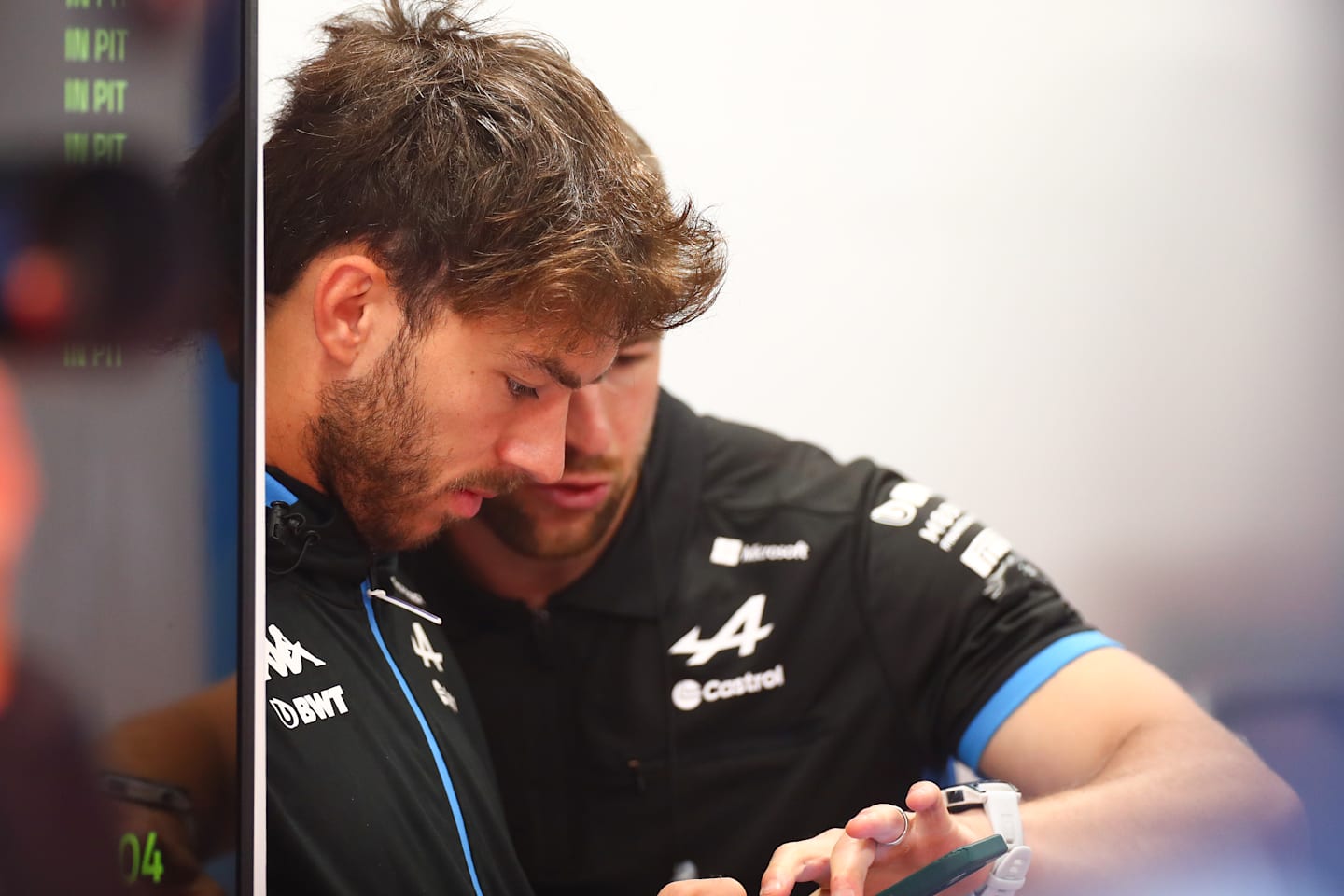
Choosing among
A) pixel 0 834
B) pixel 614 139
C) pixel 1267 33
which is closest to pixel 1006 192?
pixel 1267 33

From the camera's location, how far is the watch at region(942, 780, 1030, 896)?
0.86 m

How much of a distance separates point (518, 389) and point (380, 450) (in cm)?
12

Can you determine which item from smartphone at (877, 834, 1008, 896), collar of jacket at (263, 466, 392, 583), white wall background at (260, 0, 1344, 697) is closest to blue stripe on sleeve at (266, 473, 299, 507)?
collar of jacket at (263, 466, 392, 583)

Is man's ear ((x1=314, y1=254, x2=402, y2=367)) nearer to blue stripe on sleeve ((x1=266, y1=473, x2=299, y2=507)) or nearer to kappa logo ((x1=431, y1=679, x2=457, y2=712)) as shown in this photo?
blue stripe on sleeve ((x1=266, y1=473, x2=299, y2=507))

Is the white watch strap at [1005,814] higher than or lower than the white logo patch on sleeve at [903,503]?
lower

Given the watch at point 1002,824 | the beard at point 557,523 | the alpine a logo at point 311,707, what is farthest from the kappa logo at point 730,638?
the alpine a logo at point 311,707

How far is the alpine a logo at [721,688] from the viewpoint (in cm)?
104

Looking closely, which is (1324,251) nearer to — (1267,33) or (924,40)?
(1267,33)

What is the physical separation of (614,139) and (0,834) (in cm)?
65

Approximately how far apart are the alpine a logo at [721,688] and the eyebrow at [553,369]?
33cm

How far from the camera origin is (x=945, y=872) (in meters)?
0.79

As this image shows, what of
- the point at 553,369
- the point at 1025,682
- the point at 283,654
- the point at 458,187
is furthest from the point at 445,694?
the point at 1025,682

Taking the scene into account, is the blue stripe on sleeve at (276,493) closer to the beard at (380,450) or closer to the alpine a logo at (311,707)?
the beard at (380,450)

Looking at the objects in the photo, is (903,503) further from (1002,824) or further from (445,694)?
(445,694)
